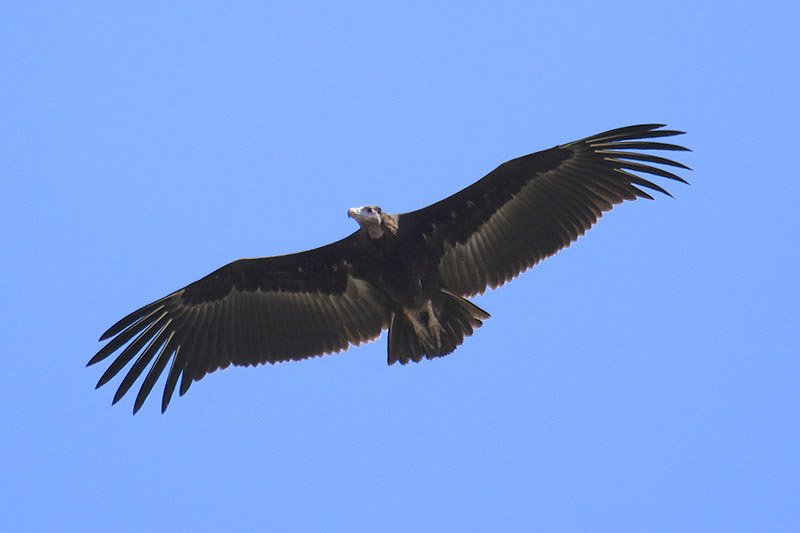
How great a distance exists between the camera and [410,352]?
512 inches

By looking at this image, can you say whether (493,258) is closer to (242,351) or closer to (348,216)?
(348,216)

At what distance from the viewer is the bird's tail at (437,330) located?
13.0 metres

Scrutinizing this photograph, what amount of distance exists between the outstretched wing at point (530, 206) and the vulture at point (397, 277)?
0.04 ft

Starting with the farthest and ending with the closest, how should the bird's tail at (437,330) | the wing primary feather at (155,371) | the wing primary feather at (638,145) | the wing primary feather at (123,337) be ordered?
1. the wing primary feather at (155,371)
2. the wing primary feather at (123,337)
3. the bird's tail at (437,330)
4. the wing primary feather at (638,145)

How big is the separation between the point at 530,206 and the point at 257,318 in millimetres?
3419

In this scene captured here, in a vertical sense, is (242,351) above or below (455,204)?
below

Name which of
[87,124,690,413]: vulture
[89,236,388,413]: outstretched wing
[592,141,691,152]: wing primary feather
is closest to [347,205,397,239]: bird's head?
[87,124,690,413]: vulture

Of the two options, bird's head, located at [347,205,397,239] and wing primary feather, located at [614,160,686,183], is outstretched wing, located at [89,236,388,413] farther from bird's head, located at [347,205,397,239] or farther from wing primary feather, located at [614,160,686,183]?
wing primary feather, located at [614,160,686,183]

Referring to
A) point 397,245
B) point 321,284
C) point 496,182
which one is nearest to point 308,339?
point 321,284

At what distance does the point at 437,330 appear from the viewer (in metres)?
13.0

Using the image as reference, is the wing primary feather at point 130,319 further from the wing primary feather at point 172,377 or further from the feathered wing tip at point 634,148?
the feathered wing tip at point 634,148

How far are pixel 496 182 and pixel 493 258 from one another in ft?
2.89

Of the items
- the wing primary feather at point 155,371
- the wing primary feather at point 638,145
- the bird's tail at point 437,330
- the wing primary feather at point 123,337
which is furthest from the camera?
the wing primary feather at point 155,371

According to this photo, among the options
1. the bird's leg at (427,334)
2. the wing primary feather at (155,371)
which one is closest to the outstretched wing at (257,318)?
the wing primary feather at (155,371)
